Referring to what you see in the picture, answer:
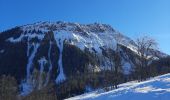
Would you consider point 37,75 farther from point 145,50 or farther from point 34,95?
point 145,50

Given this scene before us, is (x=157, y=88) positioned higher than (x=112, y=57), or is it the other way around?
(x=112, y=57)

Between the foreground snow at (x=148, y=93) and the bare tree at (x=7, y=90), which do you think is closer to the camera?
the foreground snow at (x=148, y=93)

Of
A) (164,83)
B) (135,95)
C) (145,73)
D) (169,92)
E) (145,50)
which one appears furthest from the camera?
(145,50)

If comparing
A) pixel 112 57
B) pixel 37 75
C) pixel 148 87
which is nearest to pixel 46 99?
pixel 37 75

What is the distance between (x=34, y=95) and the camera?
115 meters

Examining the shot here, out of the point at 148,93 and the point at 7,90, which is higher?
the point at 7,90

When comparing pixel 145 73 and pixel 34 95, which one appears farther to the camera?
pixel 34 95

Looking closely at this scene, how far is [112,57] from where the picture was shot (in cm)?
10081

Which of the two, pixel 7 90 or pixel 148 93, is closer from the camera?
pixel 148 93

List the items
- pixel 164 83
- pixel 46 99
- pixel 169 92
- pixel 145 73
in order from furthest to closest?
1. pixel 46 99
2. pixel 145 73
3. pixel 164 83
4. pixel 169 92

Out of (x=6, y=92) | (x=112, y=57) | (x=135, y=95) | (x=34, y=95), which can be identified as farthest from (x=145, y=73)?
(x=135, y=95)

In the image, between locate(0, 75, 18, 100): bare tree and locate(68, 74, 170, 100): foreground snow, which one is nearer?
locate(68, 74, 170, 100): foreground snow

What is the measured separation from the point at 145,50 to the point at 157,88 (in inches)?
2519

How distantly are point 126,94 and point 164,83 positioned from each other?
4938 mm
